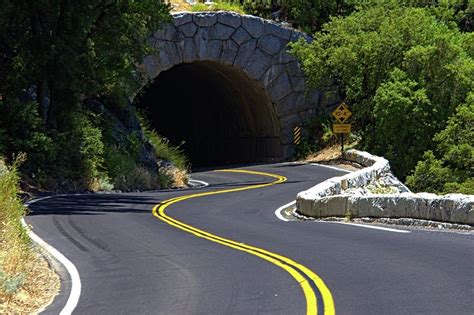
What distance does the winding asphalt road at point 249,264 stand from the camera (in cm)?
823

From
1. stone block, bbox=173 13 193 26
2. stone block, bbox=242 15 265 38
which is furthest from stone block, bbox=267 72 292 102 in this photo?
stone block, bbox=173 13 193 26

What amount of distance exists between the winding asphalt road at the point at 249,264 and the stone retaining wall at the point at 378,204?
0.79 m

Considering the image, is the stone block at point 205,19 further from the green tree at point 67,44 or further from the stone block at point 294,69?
the green tree at point 67,44

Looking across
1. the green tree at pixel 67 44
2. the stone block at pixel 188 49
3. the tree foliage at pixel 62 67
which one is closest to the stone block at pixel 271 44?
the stone block at pixel 188 49

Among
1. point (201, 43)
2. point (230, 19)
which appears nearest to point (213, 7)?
point (230, 19)

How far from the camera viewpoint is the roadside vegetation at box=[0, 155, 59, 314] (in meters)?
9.02

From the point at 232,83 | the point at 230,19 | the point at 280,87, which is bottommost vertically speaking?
the point at 280,87

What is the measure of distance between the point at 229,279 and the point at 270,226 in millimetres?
6550

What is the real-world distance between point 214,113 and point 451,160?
21469 mm

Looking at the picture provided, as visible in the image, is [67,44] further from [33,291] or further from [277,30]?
[277,30]

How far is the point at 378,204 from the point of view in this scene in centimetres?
1648

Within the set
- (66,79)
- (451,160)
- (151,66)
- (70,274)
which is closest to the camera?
(70,274)

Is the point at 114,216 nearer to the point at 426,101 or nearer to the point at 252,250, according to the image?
the point at 252,250

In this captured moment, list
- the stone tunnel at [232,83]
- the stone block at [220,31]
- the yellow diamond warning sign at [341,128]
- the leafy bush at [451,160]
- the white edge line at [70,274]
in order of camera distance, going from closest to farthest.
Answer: the white edge line at [70,274] < the leafy bush at [451,160] < the yellow diamond warning sign at [341,128] < the stone tunnel at [232,83] < the stone block at [220,31]
